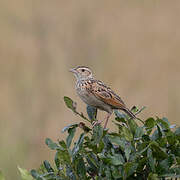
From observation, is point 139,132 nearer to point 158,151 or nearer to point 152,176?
point 158,151

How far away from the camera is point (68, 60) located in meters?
6.70

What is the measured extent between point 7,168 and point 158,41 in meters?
2.91

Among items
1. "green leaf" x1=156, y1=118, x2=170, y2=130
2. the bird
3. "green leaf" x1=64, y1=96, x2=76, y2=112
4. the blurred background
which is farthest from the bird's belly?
"green leaf" x1=156, y1=118, x2=170, y2=130

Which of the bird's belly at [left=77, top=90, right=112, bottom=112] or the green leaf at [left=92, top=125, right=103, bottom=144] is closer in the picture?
A: the green leaf at [left=92, top=125, right=103, bottom=144]

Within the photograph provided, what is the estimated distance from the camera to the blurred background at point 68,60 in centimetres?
610

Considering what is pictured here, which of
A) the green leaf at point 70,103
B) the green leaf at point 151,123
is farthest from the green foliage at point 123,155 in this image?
the green leaf at point 70,103

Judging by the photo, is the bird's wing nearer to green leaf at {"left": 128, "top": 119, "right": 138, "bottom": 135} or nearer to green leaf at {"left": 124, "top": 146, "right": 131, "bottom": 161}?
green leaf at {"left": 128, "top": 119, "right": 138, "bottom": 135}

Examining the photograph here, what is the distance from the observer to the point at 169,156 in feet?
7.14

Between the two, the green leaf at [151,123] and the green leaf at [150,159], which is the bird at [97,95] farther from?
the green leaf at [150,159]

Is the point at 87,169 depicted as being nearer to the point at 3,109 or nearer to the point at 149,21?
the point at 3,109

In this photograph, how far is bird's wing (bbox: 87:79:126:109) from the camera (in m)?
4.20

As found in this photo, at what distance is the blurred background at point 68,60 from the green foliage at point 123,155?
11.6ft

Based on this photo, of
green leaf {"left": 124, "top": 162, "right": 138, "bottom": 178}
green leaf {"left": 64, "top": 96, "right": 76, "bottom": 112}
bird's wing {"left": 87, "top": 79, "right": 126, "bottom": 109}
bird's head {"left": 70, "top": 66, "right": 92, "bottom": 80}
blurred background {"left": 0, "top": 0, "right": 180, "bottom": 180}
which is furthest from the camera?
blurred background {"left": 0, "top": 0, "right": 180, "bottom": 180}

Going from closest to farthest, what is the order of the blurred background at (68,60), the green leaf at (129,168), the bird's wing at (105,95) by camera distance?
the green leaf at (129,168) → the bird's wing at (105,95) → the blurred background at (68,60)
